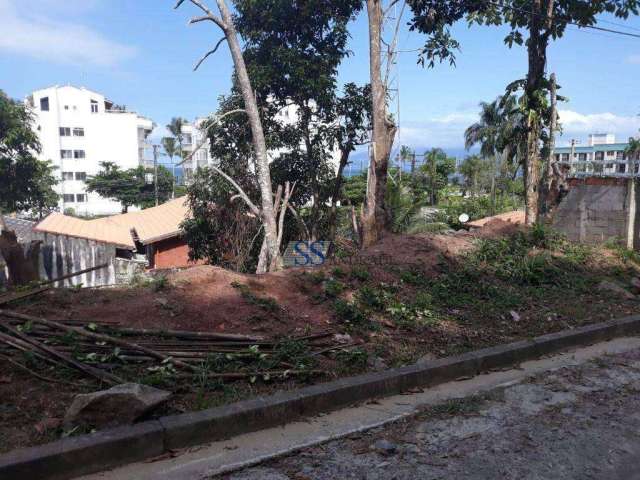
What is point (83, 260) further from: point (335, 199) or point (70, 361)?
point (70, 361)

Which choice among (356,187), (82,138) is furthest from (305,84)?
(82,138)

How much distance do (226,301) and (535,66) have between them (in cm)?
877

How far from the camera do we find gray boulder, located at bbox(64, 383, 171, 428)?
11.9ft

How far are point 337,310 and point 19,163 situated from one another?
29.7 m

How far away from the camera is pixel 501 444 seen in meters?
3.97

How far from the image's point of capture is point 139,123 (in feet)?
214

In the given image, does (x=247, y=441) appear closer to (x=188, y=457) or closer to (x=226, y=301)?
(x=188, y=457)

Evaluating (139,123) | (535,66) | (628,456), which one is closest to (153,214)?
(535,66)

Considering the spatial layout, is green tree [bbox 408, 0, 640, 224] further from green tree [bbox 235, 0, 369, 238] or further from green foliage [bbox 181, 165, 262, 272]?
green foliage [bbox 181, 165, 262, 272]

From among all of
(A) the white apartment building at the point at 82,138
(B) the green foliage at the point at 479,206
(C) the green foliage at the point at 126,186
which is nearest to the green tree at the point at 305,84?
(B) the green foliage at the point at 479,206

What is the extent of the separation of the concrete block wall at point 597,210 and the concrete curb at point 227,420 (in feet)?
23.2

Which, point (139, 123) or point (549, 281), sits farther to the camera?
point (139, 123)

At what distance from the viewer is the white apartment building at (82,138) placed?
6044cm

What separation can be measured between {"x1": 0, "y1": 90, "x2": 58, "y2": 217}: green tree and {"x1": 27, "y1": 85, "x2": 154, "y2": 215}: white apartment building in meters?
29.0
